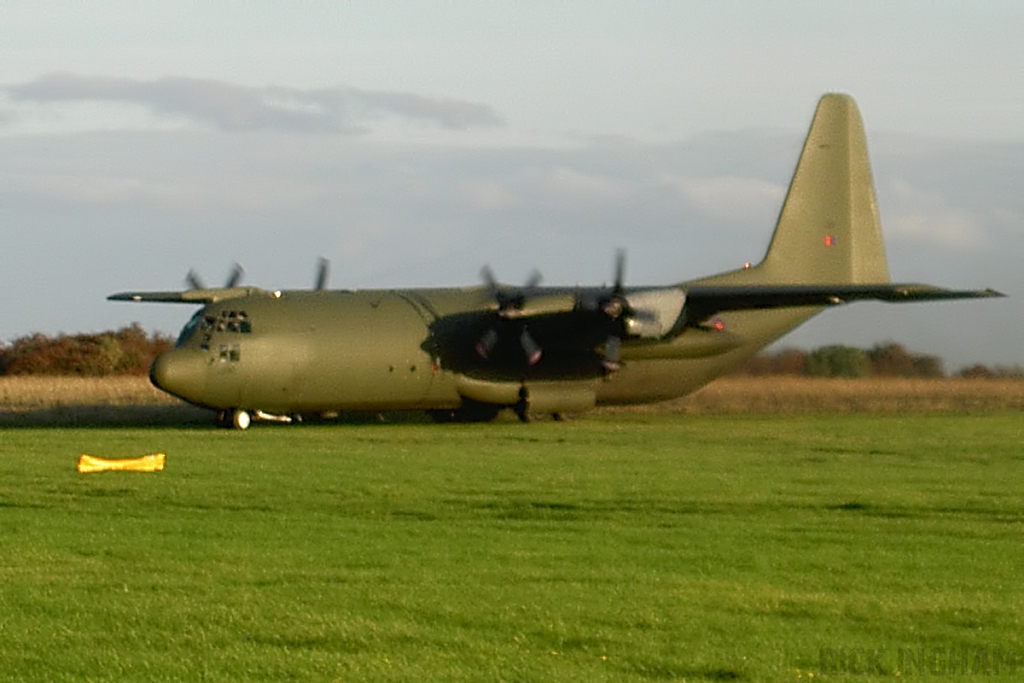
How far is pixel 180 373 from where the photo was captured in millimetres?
28016

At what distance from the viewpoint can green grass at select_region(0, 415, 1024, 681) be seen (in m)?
8.54

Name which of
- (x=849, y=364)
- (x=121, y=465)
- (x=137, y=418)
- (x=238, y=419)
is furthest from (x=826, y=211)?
(x=121, y=465)

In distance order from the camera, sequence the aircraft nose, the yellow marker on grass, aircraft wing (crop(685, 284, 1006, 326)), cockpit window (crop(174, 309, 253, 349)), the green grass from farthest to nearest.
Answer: aircraft wing (crop(685, 284, 1006, 326)), cockpit window (crop(174, 309, 253, 349)), the aircraft nose, the yellow marker on grass, the green grass

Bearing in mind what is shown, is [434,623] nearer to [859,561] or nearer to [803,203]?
[859,561]

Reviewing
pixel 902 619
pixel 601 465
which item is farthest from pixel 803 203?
pixel 902 619

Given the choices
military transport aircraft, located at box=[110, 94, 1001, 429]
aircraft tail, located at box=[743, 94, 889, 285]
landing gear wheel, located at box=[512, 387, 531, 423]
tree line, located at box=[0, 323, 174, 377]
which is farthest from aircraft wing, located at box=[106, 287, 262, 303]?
tree line, located at box=[0, 323, 174, 377]

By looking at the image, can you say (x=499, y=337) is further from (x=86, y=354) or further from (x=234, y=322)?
(x=86, y=354)

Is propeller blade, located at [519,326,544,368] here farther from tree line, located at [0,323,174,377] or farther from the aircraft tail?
tree line, located at [0,323,174,377]

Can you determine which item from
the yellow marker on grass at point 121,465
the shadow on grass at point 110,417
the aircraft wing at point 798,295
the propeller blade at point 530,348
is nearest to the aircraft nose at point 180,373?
the shadow on grass at point 110,417

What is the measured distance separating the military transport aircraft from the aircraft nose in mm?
24

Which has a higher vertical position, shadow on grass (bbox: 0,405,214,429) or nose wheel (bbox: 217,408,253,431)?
nose wheel (bbox: 217,408,253,431)

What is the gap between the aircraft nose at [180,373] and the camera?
2792cm

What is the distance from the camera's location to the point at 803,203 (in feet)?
116

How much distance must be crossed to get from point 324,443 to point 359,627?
15968mm
